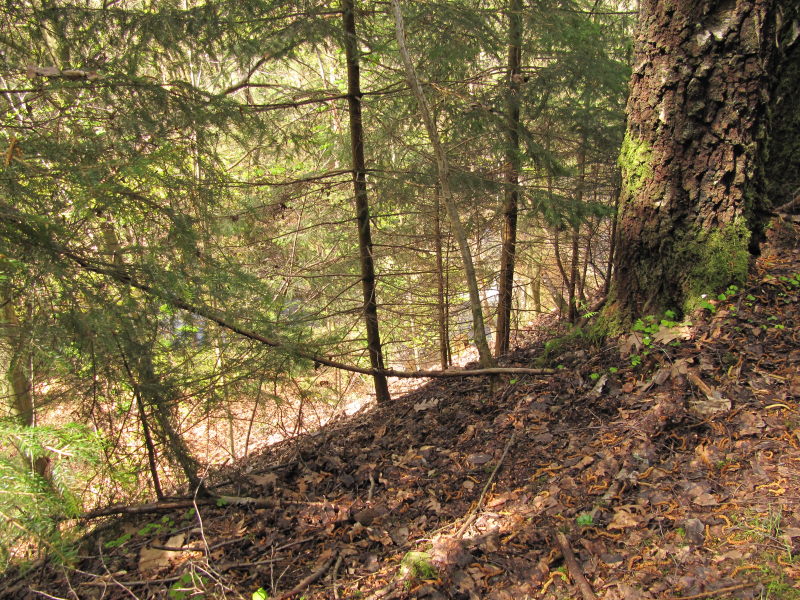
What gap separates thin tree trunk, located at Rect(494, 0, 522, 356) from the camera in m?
5.85

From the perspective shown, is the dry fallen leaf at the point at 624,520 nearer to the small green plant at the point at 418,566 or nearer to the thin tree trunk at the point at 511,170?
the small green plant at the point at 418,566

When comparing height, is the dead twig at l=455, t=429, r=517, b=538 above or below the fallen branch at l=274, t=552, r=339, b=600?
above

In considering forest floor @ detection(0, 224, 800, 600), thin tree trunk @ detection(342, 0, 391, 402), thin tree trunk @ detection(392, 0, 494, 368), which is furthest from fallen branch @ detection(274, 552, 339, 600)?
thin tree trunk @ detection(342, 0, 391, 402)

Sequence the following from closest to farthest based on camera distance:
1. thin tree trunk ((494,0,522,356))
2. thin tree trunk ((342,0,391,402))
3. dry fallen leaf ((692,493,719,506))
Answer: dry fallen leaf ((692,493,719,506)) < thin tree trunk ((342,0,391,402)) < thin tree trunk ((494,0,522,356))

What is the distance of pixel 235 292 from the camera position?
13.6ft

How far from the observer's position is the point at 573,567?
2.29m

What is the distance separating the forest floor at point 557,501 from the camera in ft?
7.33

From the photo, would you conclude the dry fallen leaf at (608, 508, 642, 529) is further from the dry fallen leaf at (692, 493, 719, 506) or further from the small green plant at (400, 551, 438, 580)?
the small green plant at (400, 551, 438, 580)

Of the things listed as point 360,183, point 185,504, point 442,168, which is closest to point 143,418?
point 185,504

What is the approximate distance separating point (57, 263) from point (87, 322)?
41cm

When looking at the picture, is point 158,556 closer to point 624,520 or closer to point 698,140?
point 624,520

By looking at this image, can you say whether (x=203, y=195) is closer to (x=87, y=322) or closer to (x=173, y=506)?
(x=87, y=322)

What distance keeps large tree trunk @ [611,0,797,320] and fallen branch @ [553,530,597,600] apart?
221 centimetres

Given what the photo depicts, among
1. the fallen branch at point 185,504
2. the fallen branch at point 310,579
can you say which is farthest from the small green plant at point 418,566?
the fallen branch at point 185,504
